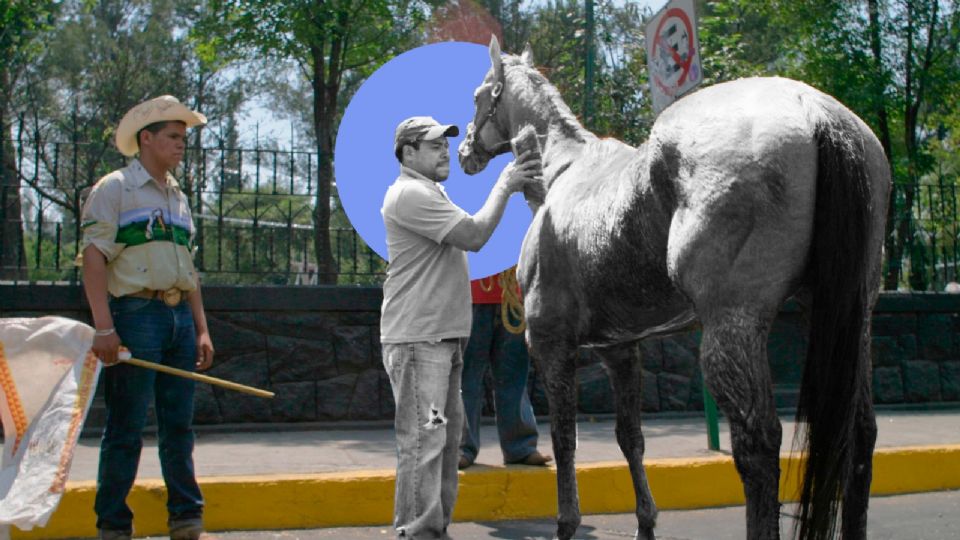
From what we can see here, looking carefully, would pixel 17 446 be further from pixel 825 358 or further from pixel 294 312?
pixel 294 312

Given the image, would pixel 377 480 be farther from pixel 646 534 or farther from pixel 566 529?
pixel 646 534

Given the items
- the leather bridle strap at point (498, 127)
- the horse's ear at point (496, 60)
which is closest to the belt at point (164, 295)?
the leather bridle strap at point (498, 127)

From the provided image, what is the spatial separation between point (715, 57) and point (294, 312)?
6769mm

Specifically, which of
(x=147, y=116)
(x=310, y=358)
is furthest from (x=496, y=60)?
(x=310, y=358)

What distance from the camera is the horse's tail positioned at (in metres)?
3.28

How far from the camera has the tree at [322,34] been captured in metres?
10.7

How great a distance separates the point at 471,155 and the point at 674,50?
205 centimetres

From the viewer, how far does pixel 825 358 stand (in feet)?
10.9

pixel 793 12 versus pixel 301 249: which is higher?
pixel 793 12

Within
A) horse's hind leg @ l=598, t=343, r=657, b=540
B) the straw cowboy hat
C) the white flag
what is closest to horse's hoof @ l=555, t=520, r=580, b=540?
horse's hind leg @ l=598, t=343, r=657, b=540

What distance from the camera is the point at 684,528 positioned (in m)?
5.41

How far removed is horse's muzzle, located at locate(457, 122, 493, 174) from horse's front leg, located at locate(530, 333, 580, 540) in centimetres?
124

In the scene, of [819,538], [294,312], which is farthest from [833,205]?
[294,312]

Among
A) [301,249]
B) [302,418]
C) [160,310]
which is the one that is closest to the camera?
[160,310]
